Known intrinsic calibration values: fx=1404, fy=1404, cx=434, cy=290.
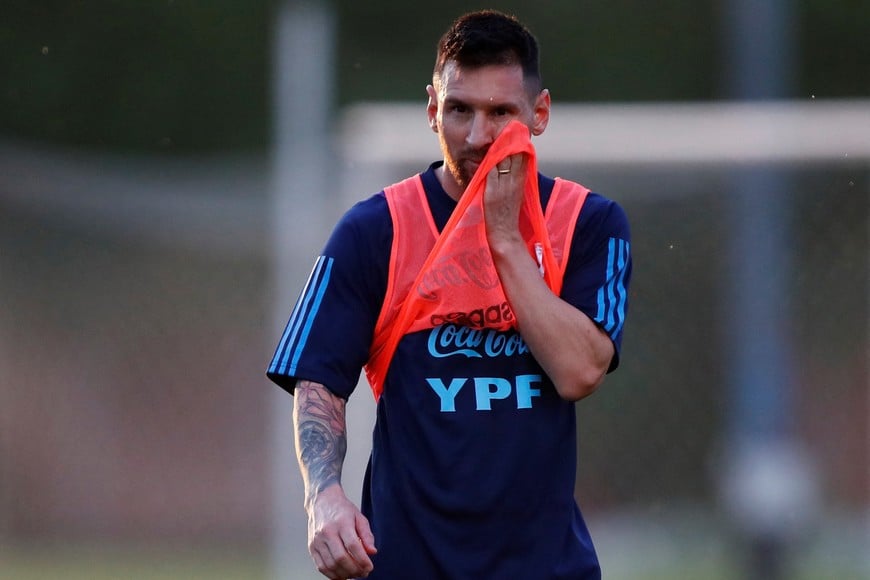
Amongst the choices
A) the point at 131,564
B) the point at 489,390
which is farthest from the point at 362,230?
the point at 131,564

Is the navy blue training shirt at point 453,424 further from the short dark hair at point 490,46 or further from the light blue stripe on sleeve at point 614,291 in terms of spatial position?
the short dark hair at point 490,46

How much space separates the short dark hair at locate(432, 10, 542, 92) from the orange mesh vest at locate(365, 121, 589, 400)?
0.17 meters

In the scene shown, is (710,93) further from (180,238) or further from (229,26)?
(229,26)

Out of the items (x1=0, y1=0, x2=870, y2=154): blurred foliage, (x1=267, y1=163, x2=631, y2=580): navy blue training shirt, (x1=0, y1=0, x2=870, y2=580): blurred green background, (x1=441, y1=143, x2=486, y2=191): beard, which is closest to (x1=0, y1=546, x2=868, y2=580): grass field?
(x1=0, y1=0, x2=870, y2=580): blurred green background

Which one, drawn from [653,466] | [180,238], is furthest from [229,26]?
[653,466]

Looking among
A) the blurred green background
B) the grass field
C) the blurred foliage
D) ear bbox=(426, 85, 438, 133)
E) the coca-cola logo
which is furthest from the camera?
the blurred foliage

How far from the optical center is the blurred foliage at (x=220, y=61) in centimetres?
1248

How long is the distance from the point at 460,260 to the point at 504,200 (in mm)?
167

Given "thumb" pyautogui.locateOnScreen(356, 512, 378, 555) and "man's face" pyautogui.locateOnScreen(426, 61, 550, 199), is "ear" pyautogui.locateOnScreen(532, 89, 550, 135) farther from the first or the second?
"thumb" pyautogui.locateOnScreen(356, 512, 378, 555)

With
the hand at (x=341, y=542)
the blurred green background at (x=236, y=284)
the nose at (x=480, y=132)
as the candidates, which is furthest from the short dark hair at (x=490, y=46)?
the blurred green background at (x=236, y=284)

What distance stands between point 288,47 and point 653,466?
5.98 metres

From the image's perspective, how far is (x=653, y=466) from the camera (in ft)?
23.2

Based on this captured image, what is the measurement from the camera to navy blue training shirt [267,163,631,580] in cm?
277

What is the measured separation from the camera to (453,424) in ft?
9.11
